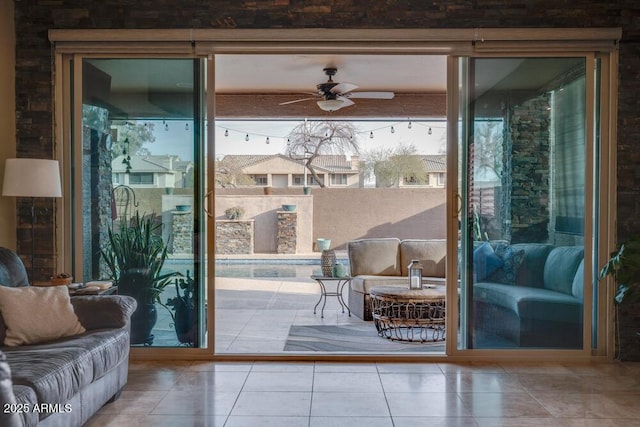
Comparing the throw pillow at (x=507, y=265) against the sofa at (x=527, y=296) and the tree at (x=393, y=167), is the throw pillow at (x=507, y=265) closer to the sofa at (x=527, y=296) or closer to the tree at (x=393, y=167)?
the sofa at (x=527, y=296)

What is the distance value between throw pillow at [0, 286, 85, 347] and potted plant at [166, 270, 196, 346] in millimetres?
1001

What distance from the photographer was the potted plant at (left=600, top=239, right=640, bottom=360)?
3.39 m

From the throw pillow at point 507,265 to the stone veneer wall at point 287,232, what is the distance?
8.99 m

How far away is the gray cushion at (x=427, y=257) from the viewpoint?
5.99m

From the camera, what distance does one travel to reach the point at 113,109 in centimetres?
389

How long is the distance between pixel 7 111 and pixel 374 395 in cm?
324

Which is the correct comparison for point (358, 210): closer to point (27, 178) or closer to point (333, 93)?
point (333, 93)

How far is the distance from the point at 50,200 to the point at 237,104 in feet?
12.6

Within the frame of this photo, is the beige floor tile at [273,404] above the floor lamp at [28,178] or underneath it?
underneath

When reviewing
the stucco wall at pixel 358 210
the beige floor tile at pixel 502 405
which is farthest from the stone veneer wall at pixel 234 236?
the beige floor tile at pixel 502 405

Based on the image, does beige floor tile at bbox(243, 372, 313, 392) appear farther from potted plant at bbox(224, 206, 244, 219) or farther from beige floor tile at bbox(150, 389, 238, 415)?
potted plant at bbox(224, 206, 244, 219)

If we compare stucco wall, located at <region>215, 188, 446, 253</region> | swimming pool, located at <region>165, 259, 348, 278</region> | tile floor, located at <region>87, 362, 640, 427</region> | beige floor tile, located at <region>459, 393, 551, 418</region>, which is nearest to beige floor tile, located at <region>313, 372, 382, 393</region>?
tile floor, located at <region>87, 362, 640, 427</region>

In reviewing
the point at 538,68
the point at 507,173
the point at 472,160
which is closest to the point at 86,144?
the point at 472,160

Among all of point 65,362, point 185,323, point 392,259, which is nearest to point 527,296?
point 392,259
